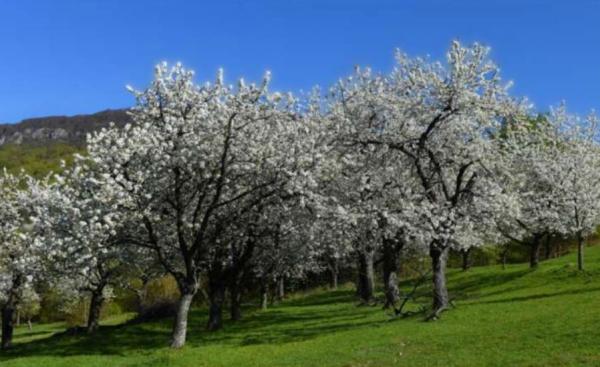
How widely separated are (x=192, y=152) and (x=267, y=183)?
433 centimetres

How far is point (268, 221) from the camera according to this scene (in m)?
38.9

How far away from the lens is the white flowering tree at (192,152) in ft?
104

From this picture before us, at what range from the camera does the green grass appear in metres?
25.0

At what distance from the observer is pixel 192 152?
3175 cm

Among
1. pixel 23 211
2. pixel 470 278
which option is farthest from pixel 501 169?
pixel 23 211

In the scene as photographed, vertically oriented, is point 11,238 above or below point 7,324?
above

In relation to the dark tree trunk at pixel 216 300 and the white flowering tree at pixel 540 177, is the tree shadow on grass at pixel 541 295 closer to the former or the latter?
the white flowering tree at pixel 540 177

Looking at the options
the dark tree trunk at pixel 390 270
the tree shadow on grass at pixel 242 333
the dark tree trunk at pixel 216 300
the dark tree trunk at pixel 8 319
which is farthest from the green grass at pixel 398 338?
the dark tree trunk at pixel 8 319

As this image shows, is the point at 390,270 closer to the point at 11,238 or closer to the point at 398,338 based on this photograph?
the point at 398,338

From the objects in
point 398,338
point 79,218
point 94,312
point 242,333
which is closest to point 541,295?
point 398,338

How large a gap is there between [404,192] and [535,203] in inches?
875

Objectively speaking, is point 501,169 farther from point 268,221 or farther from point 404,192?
point 268,221

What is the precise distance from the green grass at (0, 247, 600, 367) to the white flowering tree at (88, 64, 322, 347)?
4606 millimetres

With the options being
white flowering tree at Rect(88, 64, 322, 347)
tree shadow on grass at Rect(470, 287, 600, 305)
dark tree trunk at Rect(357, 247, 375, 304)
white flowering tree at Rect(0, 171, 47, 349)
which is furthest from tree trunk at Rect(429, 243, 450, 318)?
white flowering tree at Rect(0, 171, 47, 349)
